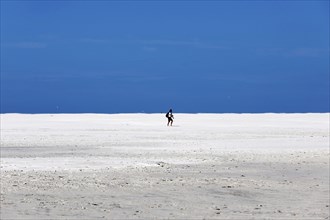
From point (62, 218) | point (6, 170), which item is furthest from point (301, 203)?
point (6, 170)

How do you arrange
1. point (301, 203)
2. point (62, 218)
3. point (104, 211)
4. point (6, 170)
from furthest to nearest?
1. point (6, 170)
2. point (301, 203)
3. point (104, 211)
4. point (62, 218)

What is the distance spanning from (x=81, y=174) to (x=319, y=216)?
7981mm

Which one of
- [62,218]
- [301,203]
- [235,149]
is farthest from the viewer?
[235,149]

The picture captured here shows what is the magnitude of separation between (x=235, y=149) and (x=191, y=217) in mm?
16408

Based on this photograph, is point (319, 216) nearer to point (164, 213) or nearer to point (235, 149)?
point (164, 213)

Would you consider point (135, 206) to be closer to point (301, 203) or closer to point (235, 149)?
point (301, 203)

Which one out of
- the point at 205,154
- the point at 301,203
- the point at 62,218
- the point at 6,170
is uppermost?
the point at 205,154

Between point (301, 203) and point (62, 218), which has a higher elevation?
point (301, 203)

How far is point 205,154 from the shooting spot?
26.0 meters

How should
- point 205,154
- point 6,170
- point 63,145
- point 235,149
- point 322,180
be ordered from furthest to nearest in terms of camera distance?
point 63,145, point 235,149, point 205,154, point 6,170, point 322,180

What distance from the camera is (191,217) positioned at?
12.4 metres

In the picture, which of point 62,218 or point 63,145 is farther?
point 63,145

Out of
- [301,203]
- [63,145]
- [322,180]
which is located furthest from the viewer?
[63,145]

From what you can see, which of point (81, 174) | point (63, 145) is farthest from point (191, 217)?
point (63, 145)
